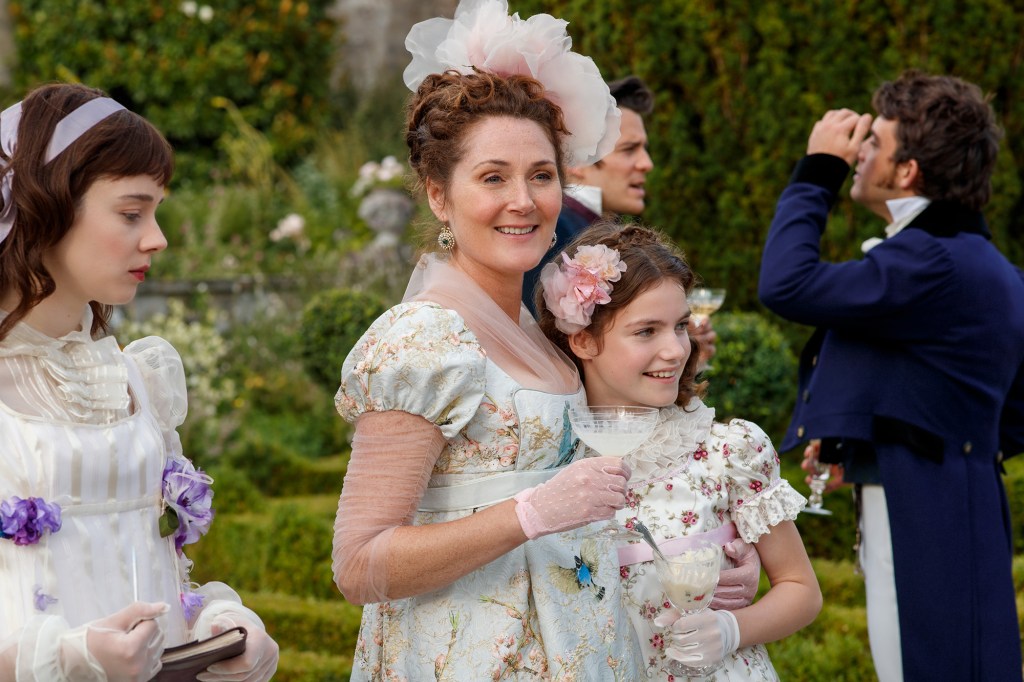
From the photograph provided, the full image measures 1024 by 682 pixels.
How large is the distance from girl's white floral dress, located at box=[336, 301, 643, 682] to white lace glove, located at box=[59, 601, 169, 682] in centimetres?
50

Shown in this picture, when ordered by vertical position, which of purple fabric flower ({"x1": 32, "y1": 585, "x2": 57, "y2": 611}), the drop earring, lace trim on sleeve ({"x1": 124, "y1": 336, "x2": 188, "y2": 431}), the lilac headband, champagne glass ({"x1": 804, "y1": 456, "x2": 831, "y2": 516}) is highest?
the lilac headband

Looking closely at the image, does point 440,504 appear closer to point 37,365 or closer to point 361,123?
point 37,365

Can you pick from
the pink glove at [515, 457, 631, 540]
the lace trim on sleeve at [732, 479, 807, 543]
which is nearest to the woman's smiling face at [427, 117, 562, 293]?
the pink glove at [515, 457, 631, 540]

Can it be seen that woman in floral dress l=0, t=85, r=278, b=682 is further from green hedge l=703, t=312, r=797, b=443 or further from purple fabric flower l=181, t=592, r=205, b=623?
green hedge l=703, t=312, r=797, b=443

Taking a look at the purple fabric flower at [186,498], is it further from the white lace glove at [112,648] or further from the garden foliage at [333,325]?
the garden foliage at [333,325]

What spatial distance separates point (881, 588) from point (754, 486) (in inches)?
47.5

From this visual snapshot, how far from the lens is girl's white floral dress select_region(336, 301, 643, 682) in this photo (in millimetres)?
2000

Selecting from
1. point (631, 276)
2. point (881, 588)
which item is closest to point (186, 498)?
point (631, 276)

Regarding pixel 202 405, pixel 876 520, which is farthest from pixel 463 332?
pixel 202 405

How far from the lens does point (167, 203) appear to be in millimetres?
10297

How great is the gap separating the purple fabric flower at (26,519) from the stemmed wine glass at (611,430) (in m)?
A: 0.86

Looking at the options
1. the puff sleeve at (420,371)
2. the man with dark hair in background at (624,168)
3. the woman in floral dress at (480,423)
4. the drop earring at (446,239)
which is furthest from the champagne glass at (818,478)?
the puff sleeve at (420,371)

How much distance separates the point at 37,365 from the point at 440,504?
700 mm

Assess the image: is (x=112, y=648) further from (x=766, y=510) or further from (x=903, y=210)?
(x=903, y=210)
